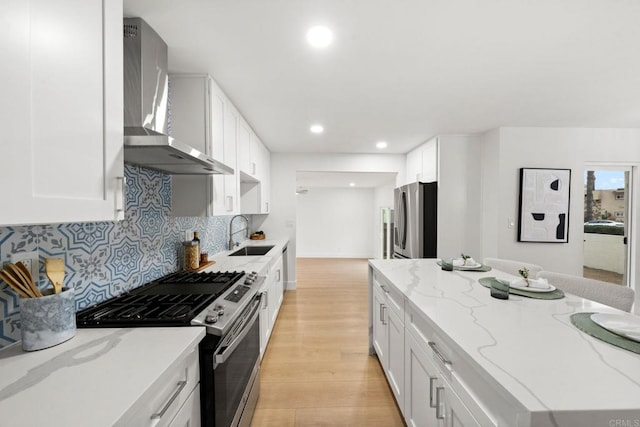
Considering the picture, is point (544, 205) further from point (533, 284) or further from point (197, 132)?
point (197, 132)

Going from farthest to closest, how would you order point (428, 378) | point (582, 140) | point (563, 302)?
point (582, 140)
point (563, 302)
point (428, 378)

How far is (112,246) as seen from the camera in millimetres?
1387

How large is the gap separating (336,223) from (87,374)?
7.48m

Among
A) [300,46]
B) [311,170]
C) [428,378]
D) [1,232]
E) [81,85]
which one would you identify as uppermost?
[300,46]

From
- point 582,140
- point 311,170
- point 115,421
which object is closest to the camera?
point 115,421

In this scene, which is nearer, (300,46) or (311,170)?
(300,46)

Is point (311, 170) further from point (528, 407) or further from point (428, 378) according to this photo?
point (528, 407)

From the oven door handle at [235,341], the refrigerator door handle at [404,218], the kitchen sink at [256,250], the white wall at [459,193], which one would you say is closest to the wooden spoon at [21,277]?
the oven door handle at [235,341]

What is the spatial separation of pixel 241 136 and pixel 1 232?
6.63ft

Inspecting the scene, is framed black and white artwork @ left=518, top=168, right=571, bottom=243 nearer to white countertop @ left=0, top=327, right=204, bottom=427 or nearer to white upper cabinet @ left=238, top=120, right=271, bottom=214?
white upper cabinet @ left=238, top=120, right=271, bottom=214

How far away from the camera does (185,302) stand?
130 cm

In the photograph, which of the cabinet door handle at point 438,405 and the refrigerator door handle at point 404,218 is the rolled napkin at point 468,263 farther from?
the refrigerator door handle at point 404,218

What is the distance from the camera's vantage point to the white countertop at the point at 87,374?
61 centimetres

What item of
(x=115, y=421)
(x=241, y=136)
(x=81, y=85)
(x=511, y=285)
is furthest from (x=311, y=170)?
(x=115, y=421)
